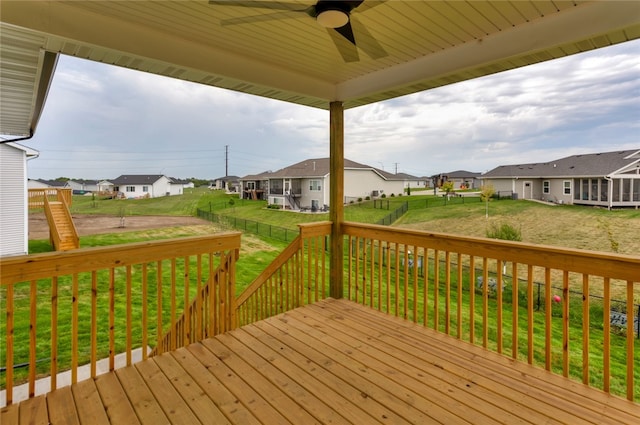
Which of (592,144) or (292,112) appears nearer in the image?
(592,144)

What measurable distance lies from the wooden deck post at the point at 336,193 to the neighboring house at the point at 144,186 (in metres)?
1.82

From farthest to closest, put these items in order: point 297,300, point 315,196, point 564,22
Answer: point 315,196 → point 297,300 → point 564,22

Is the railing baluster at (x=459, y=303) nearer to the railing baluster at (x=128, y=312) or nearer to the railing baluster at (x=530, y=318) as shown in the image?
the railing baluster at (x=530, y=318)

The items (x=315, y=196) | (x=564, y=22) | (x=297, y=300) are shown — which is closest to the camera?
(x=564, y=22)

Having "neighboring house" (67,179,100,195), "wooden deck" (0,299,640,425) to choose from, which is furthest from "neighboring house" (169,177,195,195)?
"wooden deck" (0,299,640,425)

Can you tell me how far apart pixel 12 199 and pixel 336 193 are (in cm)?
312

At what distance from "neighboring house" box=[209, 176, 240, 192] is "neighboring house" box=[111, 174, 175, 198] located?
429 millimetres

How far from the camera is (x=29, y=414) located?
1854 millimetres

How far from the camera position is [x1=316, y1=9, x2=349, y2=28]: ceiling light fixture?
176 centimetres

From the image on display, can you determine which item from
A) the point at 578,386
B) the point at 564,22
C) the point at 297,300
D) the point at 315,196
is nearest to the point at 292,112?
the point at 315,196

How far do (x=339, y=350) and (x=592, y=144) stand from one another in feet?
8.95

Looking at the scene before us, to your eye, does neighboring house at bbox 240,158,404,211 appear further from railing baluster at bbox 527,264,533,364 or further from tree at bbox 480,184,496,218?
railing baluster at bbox 527,264,533,364

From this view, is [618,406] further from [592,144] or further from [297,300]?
Result: [297,300]

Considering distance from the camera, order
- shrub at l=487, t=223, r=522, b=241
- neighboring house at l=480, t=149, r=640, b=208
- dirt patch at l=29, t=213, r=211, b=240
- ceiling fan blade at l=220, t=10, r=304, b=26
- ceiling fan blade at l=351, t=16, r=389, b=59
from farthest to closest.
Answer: shrub at l=487, t=223, r=522, b=241
dirt patch at l=29, t=213, r=211, b=240
neighboring house at l=480, t=149, r=640, b=208
ceiling fan blade at l=351, t=16, r=389, b=59
ceiling fan blade at l=220, t=10, r=304, b=26
